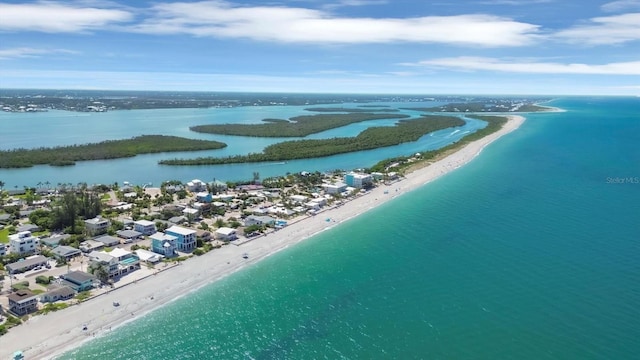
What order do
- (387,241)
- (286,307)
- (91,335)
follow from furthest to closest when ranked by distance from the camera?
1. (387,241)
2. (286,307)
3. (91,335)

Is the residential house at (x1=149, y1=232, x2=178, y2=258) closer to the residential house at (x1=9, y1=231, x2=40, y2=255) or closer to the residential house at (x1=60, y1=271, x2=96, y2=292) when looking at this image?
the residential house at (x1=60, y1=271, x2=96, y2=292)

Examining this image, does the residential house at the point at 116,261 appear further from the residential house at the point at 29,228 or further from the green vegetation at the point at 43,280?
the residential house at the point at 29,228

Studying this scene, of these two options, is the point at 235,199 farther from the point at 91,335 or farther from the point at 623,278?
the point at 623,278

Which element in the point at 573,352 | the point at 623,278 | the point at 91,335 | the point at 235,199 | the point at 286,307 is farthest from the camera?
the point at 235,199

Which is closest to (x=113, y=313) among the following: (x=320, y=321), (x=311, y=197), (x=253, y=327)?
(x=253, y=327)

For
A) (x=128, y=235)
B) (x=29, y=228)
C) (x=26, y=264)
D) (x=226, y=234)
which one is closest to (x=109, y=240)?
(x=128, y=235)

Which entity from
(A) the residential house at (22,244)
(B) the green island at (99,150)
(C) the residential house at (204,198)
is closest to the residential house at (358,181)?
(C) the residential house at (204,198)
